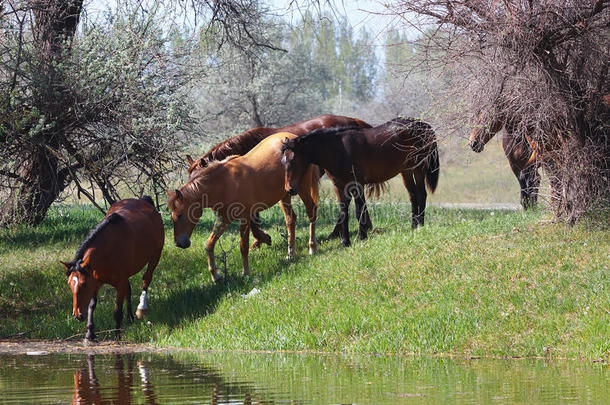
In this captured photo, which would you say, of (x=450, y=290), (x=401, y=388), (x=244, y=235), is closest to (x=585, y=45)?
(x=450, y=290)

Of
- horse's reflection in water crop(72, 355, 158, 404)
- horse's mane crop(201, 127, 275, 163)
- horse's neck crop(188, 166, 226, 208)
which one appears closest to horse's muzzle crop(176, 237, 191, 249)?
horse's neck crop(188, 166, 226, 208)

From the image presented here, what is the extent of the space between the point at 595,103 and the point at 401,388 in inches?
311

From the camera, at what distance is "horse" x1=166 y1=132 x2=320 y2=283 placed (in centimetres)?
1441

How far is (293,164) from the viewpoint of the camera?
51.3 ft

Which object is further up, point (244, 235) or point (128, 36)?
point (128, 36)

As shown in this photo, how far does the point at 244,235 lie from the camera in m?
14.9

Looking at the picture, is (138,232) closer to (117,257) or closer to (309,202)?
(117,257)

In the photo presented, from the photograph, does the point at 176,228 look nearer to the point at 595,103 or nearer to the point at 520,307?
the point at 520,307

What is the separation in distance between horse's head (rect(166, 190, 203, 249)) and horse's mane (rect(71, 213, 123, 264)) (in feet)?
4.16

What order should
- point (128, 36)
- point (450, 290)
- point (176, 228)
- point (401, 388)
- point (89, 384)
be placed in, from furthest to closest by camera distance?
1. point (128, 36)
2. point (176, 228)
3. point (450, 290)
4. point (89, 384)
5. point (401, 388)

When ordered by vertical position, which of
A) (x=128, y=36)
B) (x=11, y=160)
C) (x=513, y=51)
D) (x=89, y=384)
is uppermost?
(x=128, y=36)

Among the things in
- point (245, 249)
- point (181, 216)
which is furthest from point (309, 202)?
point (181, 216)

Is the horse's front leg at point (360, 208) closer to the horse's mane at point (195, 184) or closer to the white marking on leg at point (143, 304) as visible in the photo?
the horse's mane at point (195, 184)

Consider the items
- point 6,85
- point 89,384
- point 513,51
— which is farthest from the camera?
point 6,85
